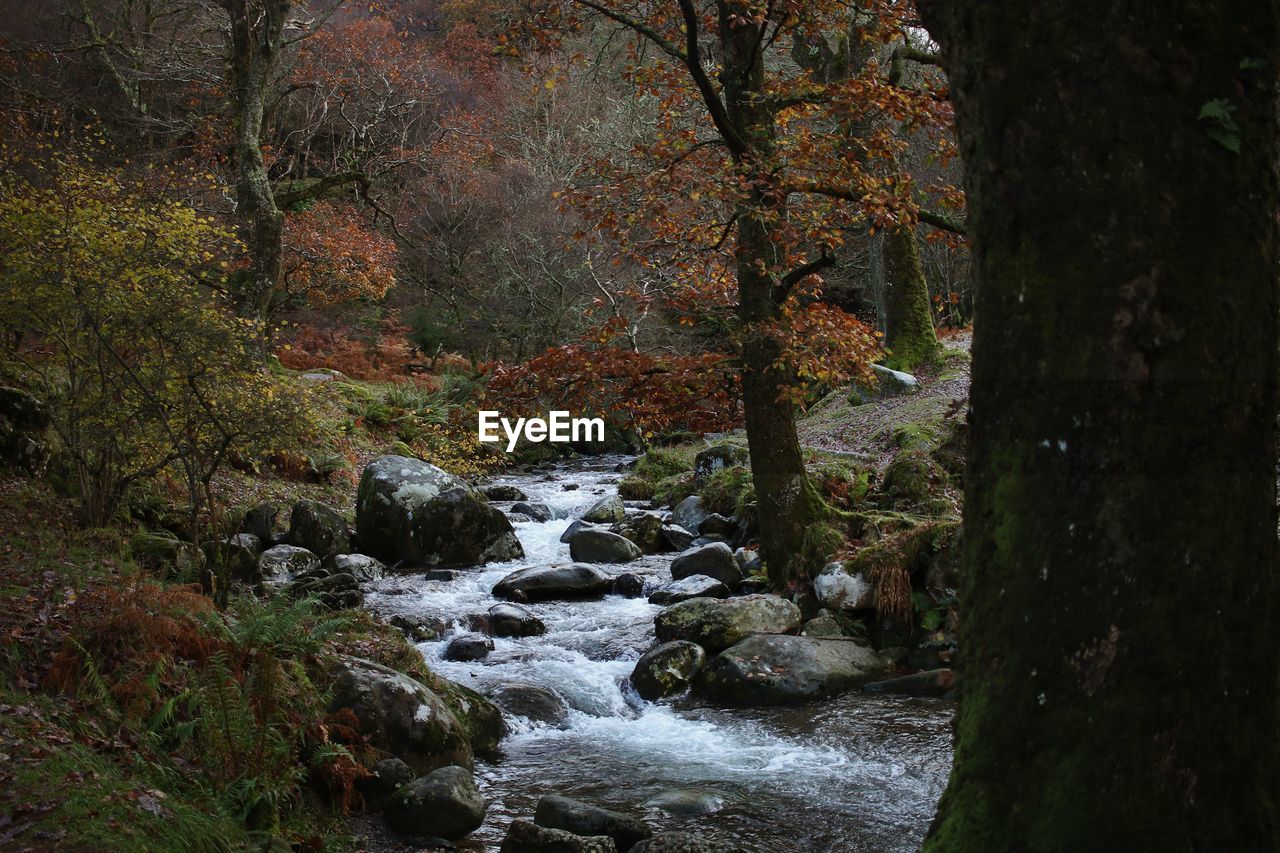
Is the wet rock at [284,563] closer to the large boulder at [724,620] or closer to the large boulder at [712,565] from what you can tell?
the large boulder at [712,565]

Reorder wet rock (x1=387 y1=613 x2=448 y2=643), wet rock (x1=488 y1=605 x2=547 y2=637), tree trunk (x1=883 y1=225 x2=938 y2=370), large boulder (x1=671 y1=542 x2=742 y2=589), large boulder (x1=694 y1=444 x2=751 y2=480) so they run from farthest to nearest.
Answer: tree trunk (x1=883 y1=225 x2=938 y2=370)
large boulder (x1=694 y1=444 x2=751 y2=480)
large boulder (x1=671 y1=542 x2=742 y2=589)
wet rock (x1=488 y1=605 x2=547 y2=637)
wet rock (x1=387 y1=613 x2=448 y2=643)

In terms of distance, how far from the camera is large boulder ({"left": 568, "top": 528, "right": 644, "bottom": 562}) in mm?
13922

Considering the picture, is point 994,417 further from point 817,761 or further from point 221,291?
point 221,291

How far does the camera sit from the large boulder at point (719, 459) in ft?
55.5

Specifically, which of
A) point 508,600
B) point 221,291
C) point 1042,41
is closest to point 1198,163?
point 1042,41

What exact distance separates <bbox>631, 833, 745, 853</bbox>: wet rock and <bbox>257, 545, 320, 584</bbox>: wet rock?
775 cm

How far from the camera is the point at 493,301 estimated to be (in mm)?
27156

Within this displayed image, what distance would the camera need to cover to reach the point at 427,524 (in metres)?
14.0


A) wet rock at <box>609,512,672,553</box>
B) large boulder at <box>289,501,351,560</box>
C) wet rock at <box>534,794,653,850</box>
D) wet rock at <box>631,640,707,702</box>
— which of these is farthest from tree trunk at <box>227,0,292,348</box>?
wet rock at <box>534,794,653,850</box>

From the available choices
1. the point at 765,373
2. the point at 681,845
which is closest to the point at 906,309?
the point at 765,373

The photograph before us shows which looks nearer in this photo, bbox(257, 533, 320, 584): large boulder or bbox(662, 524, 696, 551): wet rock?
bbox(257, 533, 320, 584): large boulder

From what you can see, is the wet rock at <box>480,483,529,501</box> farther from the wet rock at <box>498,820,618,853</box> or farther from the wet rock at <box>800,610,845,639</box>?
the wet rock at <box>498,820,618,853</box>

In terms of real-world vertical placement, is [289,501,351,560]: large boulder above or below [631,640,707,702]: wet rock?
above

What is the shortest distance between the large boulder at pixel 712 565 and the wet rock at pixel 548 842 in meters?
6.31
